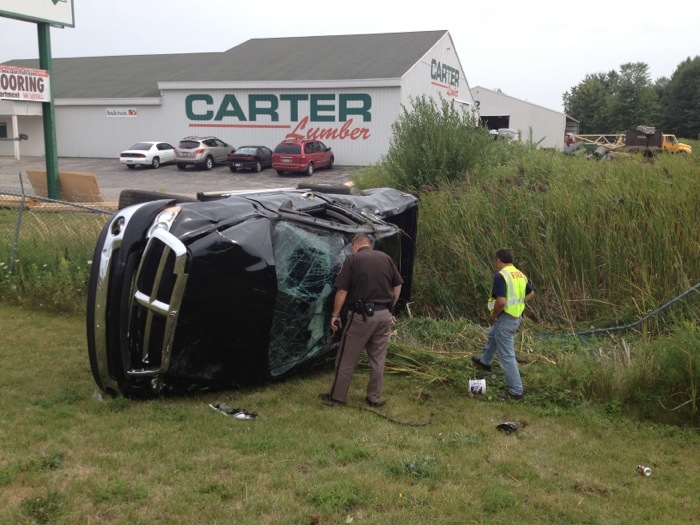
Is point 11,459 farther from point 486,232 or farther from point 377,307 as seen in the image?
point 486,232

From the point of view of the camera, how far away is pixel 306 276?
6.09 metres

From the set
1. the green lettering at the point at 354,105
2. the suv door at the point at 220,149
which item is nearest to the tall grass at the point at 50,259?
the suv door at the point at 220,149

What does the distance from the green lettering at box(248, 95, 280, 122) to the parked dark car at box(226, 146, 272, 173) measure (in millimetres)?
4412

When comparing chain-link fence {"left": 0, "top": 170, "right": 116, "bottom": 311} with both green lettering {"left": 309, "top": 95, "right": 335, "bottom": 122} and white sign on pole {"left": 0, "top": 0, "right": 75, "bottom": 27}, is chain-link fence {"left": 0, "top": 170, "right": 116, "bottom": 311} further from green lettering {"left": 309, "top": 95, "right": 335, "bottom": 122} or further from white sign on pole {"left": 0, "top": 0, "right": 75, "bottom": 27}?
green lettering {"left": 309, "top": 95, "right": 335, "bottom": 122}

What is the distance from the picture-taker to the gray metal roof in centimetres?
3606

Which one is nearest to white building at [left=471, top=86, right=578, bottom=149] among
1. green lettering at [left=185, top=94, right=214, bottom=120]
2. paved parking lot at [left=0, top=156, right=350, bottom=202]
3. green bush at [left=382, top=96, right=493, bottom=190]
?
paved parking lot at [left=0, top=156, right=350, bottom=202]

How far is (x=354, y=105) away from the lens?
114 feet

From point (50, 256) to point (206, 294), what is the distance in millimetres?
Answer: 5431

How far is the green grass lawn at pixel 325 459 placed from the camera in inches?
164

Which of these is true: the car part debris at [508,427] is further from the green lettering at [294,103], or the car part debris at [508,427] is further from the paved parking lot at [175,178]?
the green lettering at [294,103]

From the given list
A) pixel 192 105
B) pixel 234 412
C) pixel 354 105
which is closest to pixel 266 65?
pixel 192 105

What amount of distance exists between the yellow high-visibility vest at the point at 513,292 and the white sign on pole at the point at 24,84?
14.9 meters

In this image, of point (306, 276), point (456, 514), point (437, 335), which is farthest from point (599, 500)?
point (437, 335)

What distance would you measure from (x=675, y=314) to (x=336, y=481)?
4.98 meters
